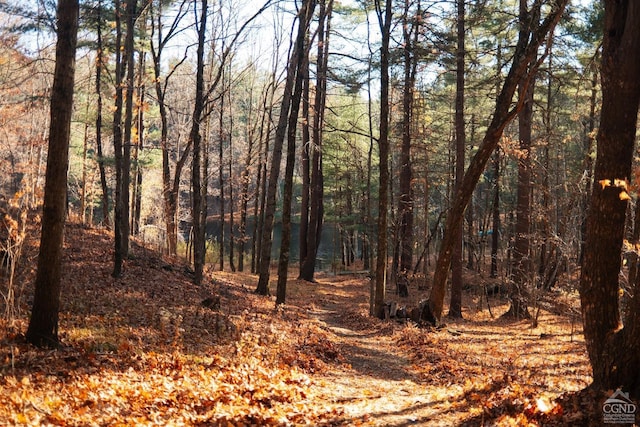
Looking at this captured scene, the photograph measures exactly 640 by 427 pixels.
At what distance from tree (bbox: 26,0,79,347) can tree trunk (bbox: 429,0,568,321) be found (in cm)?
723

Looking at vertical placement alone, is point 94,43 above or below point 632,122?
above

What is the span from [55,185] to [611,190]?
694 centimetres

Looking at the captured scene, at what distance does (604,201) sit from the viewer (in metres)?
5.61

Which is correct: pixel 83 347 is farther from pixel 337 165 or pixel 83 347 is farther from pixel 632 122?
pixel 337 165

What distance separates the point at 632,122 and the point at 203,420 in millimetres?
5758

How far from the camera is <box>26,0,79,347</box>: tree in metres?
6.77

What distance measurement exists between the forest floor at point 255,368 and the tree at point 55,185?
1.31 feet

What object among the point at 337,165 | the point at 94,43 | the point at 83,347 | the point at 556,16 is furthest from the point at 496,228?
the point at 83,347

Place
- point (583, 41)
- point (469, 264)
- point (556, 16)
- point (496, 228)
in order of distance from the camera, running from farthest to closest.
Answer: point (469, 264), point (496, 228), point (583, 41), point (556, 16)

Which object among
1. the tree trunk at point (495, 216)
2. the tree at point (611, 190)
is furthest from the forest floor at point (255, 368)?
the tree trunk at point (495, 216)

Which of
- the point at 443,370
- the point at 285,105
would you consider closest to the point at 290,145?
the point at 285,105

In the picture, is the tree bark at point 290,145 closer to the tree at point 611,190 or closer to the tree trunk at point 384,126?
the tree trunk at point 384,126

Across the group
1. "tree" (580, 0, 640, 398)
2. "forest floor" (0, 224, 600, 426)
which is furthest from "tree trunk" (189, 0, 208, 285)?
"tree" (580, 0, 640, 398)

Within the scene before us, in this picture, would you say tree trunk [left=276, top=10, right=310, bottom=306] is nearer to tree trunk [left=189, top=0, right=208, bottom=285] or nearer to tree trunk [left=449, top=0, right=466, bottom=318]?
tree trunk [left=189, top=0, right=208, bottom=285]
